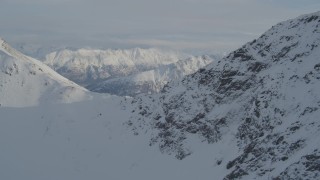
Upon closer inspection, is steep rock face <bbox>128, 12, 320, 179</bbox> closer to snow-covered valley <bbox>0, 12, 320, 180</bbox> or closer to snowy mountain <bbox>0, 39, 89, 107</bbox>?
snow-covered valley <bbox>0, 12, 320, 180</bbox>

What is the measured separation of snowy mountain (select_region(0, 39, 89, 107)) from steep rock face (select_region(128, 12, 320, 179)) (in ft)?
138

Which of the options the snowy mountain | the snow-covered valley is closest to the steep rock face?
the snow-covered valley

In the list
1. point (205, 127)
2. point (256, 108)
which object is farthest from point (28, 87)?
point (256, 108)

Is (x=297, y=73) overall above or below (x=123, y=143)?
above

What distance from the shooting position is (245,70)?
275 feet

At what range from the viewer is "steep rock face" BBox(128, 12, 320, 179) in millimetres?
53219

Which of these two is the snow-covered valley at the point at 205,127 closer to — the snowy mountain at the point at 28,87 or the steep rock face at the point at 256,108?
the steep rock face at the point at 256,108

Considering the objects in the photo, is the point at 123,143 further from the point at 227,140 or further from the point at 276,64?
the point at 276,64

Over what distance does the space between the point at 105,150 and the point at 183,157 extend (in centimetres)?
2145

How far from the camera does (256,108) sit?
67.5 meters

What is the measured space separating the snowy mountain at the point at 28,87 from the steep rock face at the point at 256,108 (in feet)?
138

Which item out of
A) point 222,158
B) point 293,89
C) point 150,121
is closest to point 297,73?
point 293,89

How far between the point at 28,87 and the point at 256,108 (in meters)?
101

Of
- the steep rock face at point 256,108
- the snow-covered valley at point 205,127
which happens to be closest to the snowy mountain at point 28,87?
the snow-covered valley at point 205,127
